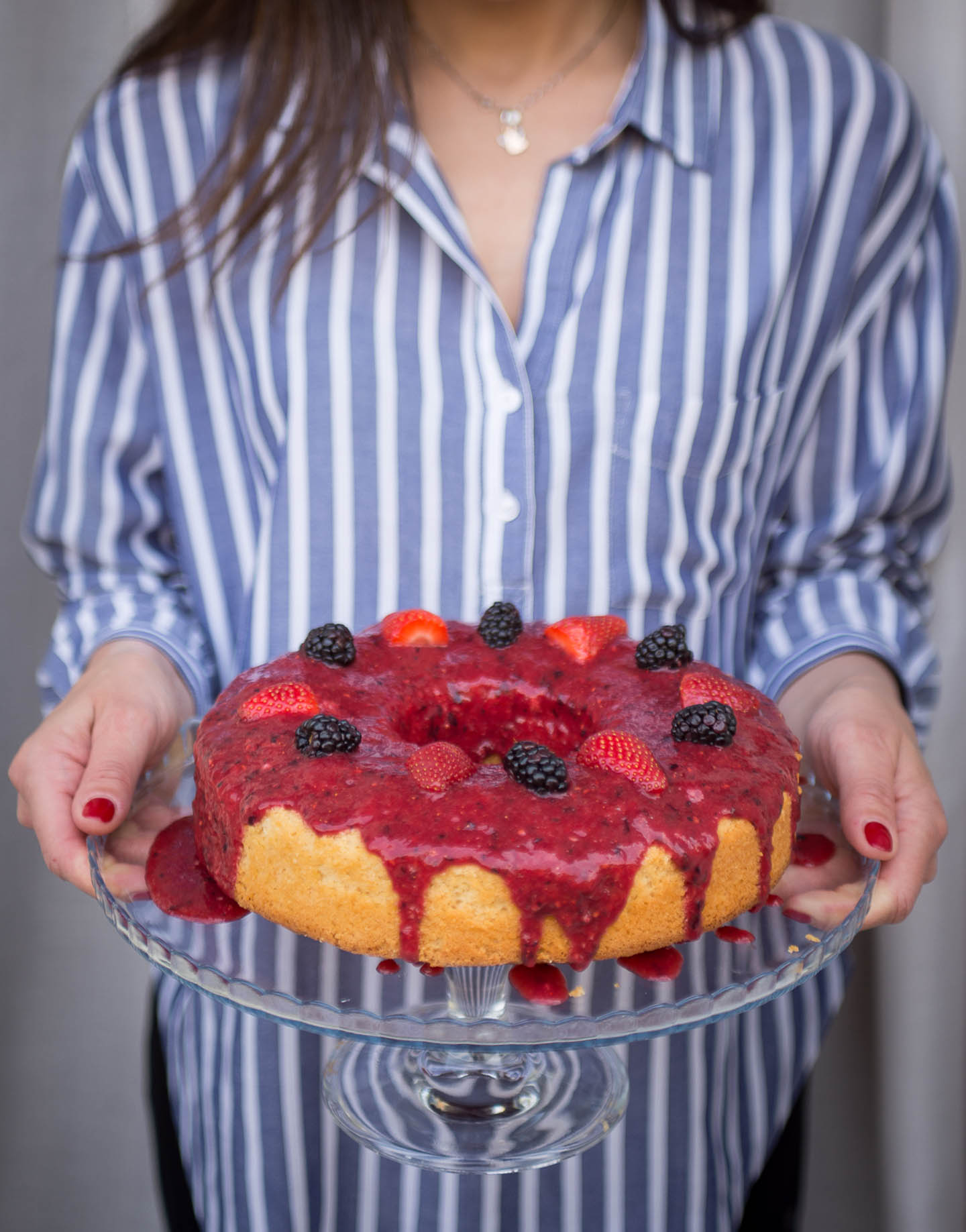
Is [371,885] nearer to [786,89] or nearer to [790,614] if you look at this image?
[790,614]

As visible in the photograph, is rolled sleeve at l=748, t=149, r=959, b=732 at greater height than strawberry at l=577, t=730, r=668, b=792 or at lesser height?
greater

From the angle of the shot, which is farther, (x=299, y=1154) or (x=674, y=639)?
(x=299, y=1154)

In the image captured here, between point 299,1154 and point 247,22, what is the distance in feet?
4.80

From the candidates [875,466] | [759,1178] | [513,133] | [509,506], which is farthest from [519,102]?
[759,1178]

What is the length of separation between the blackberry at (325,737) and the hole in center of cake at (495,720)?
0.16m

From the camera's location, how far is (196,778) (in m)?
1.33

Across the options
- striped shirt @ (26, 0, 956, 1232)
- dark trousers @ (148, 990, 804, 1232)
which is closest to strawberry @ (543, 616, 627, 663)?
striped shirt @ (26, 0, 956, 1232)

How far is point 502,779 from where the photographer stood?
118 centimetres

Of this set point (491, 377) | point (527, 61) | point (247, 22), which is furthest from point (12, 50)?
point (491, 377)

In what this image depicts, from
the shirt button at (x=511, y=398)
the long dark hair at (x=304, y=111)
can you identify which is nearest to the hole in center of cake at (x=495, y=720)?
the shirt button at (x=511, y=398)

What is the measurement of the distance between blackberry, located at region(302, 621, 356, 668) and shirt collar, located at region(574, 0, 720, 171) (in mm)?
682

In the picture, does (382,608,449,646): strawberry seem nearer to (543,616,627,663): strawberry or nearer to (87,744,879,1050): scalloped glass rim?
(543,616,627,663): strawberry

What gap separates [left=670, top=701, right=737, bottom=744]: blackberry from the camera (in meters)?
1.25

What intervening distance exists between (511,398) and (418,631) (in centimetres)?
31
